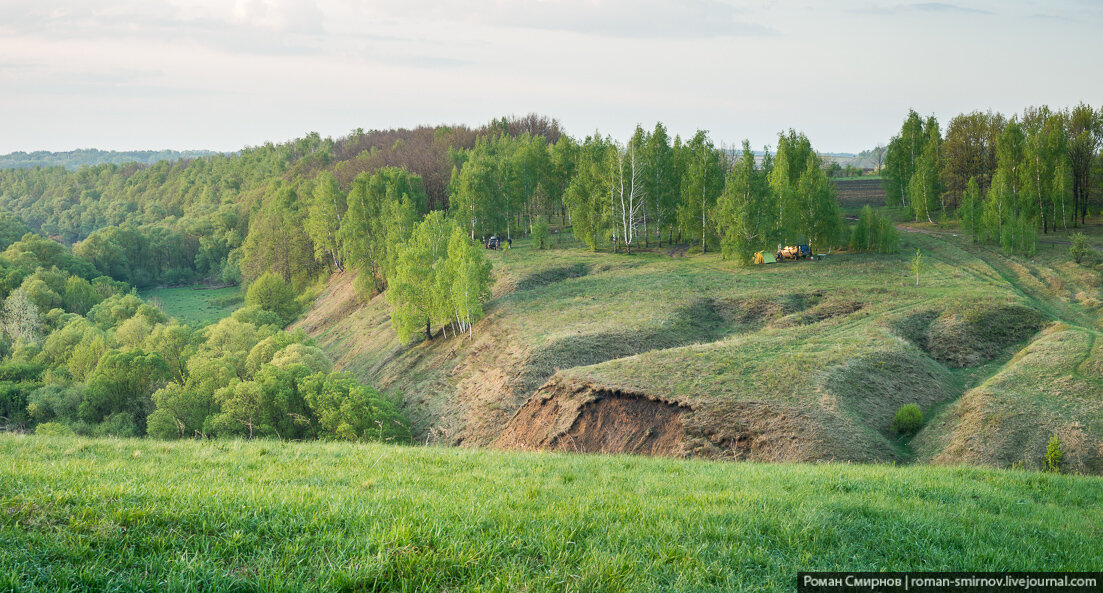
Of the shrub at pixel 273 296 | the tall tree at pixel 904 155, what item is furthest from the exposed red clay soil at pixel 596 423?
the tall tree at pixel 904 155

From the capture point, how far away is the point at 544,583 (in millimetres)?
5191

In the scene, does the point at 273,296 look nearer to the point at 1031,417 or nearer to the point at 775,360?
the point at 775,360

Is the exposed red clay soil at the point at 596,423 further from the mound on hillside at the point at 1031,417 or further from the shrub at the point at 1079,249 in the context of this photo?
the shrub at the point at 1079,249

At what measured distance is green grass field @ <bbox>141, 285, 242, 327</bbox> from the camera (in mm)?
79312

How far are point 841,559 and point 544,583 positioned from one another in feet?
10.6

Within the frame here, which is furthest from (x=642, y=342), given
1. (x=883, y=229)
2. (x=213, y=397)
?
(x=883, y=229)

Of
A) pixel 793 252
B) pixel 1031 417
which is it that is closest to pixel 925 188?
pixel 793 252

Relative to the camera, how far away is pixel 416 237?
46.1 m

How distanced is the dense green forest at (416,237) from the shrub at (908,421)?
20.2 meters

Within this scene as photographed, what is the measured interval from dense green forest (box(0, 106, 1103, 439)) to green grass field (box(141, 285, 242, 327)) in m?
4.41

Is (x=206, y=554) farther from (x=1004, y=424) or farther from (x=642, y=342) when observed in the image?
(x=642, y=342)

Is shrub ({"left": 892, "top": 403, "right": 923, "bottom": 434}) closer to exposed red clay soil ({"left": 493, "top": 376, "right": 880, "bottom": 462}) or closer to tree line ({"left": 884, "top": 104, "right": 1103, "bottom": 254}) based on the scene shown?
exposed red clay soil ({"left": 493, "top": 376, "right": 880, "bottom": 462})

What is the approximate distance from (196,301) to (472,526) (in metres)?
99.5

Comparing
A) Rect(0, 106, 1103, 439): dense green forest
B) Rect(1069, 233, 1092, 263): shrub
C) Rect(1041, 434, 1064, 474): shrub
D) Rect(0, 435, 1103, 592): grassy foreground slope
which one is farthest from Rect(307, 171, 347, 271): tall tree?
Rect(1041, 434, 1064, 474): shrub
